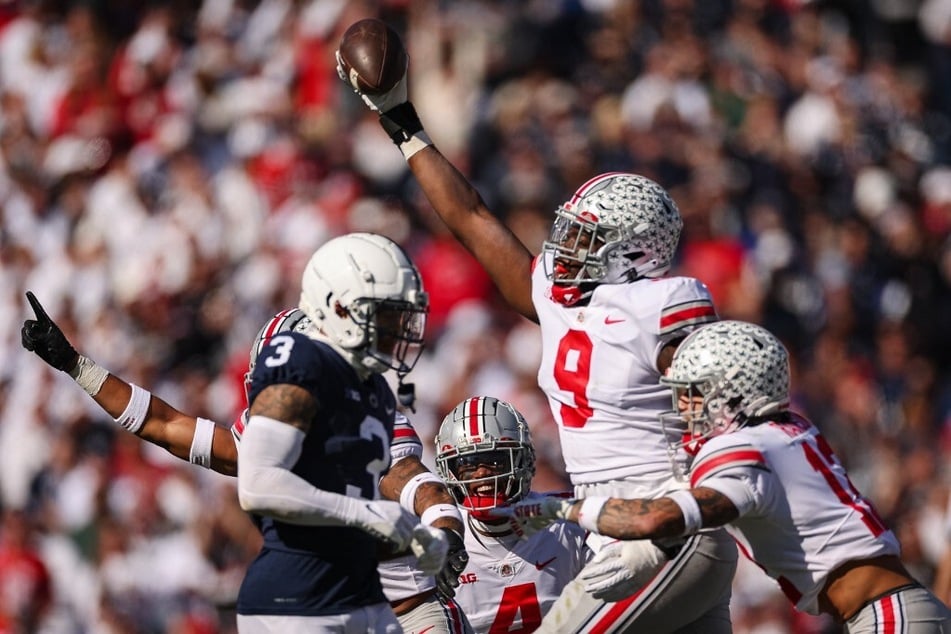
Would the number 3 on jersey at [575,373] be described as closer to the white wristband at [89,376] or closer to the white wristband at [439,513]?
the white wristband at [439,513]

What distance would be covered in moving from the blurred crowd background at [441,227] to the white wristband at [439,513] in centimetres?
379

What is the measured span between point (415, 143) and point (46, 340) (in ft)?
4.90

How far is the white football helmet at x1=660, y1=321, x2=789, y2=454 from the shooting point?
202 inches

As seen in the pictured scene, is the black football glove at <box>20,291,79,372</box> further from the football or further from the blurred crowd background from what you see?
the blurred crowd background

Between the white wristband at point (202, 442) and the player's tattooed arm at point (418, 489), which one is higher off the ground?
the white wristband at point (202, 442)

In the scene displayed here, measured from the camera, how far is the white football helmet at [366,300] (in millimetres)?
4863

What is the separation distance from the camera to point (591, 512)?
5.00 metres

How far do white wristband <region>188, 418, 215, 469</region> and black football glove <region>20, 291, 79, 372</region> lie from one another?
51cm

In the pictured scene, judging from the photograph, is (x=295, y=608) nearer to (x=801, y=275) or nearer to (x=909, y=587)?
(x=909, y=587)

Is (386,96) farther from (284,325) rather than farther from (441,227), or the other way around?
(441,227)

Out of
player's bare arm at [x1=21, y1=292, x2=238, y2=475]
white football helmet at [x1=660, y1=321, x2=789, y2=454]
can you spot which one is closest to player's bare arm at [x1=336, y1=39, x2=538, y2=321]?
white football helmet at [x1=660, y1=321, x2=789, y2=454]

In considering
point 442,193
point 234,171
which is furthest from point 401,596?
point 234,171

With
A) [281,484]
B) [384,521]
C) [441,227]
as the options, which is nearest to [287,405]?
[281,484]

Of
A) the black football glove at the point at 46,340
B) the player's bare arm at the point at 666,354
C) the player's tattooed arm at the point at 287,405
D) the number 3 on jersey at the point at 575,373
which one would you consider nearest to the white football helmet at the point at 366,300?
the player's tattooed arm at the point at 287,405
